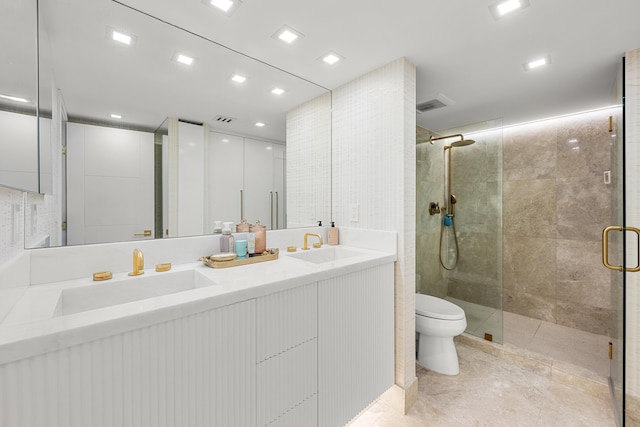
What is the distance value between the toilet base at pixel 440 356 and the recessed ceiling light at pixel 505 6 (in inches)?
80.9

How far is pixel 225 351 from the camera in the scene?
2.98ft

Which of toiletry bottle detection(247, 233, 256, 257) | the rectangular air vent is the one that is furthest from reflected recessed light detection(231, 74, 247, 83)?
the rectangular air vent

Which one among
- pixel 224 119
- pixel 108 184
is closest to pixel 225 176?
pixel 224 119

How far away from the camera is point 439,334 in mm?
1948

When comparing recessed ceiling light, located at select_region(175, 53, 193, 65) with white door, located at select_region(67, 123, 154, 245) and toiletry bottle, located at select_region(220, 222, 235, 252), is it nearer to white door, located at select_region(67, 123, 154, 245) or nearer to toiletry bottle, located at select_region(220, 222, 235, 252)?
white door, located at select_region(67, 123, 154, 245)

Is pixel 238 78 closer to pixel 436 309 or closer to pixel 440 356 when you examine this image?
pixel 436 309

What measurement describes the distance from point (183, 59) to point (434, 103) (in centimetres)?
192

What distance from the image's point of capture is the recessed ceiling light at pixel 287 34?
1.37 metres

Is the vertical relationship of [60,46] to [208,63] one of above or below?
below

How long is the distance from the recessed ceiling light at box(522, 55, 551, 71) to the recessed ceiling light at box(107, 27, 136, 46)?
2.26 metres

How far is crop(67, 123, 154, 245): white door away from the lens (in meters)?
1.18

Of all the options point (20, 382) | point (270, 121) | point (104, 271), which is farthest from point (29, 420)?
point (270, 121)

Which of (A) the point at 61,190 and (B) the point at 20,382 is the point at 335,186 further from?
(B) the point at 20,382

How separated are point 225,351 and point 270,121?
1527 mm
